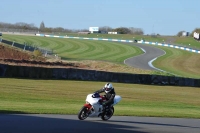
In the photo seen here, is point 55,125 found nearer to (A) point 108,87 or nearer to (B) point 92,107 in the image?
(B) point 92,107

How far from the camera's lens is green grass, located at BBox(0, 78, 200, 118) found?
23.1 metres

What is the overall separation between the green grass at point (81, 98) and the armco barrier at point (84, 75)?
0.95 metres

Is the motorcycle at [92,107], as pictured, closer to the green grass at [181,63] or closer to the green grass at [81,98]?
the green grass at [81,98]

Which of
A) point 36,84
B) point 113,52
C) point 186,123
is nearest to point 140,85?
point 36,84

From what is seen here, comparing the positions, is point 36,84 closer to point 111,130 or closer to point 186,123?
point 186,123

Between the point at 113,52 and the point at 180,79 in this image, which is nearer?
the point at 180,79

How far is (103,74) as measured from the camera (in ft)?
134

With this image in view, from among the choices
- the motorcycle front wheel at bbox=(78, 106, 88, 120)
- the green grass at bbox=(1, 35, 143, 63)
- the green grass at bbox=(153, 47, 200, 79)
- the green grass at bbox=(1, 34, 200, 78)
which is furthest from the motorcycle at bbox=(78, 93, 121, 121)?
the green grass at bbox=(1, 35, 143, 63)

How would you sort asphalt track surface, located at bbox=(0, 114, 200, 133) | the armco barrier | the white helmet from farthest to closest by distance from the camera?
the armco barrier < the white helmet < asphalt track surface, located at bbox=(0, 114, 200, 133)

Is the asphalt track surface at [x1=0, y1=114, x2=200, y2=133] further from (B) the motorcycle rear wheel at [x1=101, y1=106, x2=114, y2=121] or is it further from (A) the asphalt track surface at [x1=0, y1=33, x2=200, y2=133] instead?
(B) the motorcycle rear wheel at [x1=101, y1=106, x2=114, y2=121]

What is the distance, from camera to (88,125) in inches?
657

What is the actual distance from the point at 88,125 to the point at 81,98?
13112 millimetres

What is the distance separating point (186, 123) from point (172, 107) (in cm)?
859

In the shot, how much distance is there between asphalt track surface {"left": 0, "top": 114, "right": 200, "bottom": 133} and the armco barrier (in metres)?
17.6
